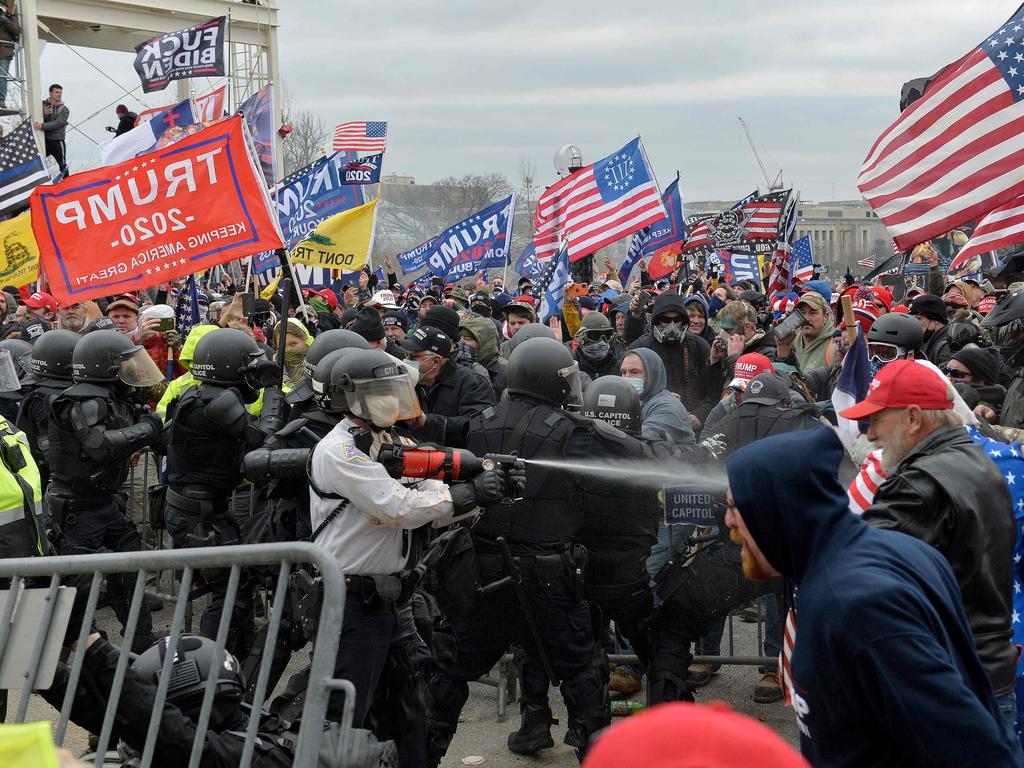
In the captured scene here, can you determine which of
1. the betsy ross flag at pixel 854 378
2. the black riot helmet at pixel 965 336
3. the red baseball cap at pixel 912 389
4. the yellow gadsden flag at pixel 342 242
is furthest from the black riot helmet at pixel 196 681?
the yellow gadsden flag at pixel 342 242

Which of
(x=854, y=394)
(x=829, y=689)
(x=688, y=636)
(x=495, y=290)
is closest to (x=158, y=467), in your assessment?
(x=688, y=636)

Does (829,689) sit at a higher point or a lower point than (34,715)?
higher

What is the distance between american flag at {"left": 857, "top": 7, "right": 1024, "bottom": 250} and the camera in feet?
18.9

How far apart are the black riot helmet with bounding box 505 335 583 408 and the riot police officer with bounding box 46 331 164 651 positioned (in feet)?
9.53

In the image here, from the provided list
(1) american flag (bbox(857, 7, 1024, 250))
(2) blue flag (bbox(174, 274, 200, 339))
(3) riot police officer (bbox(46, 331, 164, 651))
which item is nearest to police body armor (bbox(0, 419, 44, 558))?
(3) riot police officer (bbox(46, 331, 164, 651))

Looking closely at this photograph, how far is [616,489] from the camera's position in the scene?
6289mm

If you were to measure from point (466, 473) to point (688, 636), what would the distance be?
202 centimetres

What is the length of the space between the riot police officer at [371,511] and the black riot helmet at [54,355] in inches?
141

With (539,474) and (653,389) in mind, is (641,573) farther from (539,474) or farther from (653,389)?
(653,389)

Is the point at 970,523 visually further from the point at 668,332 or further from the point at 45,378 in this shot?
the point at 668,332

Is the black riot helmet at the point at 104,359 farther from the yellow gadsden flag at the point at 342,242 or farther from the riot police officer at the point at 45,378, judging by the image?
the yellow gadsden flag at the point at 342,242

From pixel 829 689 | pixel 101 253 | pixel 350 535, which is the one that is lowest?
pixel 350 535

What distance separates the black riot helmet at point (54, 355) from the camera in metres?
8.05

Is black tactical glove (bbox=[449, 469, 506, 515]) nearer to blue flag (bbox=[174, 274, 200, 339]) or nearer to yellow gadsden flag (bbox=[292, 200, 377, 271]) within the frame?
blue flag (bbox=[174, 274, 200, 339])
